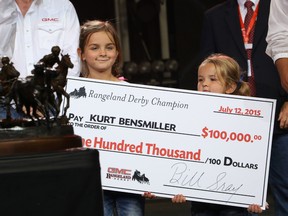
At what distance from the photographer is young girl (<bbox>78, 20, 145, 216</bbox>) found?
444 cm

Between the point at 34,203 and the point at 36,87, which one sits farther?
the point at 36,87

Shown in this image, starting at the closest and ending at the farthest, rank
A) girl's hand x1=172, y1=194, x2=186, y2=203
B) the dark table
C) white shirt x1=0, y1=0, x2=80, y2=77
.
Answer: the dark table < girl's hand x1=172, y1=194, x2=186, y2=203 < white shirt x1=0, y1=0, x2=80, y2=77

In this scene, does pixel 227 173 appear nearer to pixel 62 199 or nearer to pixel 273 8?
pixel 273 8

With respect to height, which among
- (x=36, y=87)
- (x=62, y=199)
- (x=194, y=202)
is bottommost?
(x=194, y=202)

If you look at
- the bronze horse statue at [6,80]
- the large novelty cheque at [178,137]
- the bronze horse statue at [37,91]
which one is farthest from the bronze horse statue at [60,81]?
the large novelty cheque at [178,137]

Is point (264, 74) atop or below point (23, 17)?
below

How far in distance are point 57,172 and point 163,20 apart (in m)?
7.16

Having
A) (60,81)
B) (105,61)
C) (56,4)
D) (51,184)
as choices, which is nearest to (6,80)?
(60,81)

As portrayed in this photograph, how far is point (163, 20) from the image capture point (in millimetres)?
9555

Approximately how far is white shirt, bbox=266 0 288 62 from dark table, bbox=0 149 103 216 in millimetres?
1370

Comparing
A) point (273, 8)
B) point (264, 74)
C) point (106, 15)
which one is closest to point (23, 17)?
point (264, 74)

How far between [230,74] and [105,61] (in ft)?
2.04

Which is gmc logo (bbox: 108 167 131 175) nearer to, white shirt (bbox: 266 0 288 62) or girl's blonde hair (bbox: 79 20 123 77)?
girl's blonde hair (bbox: 79 20 123 77)

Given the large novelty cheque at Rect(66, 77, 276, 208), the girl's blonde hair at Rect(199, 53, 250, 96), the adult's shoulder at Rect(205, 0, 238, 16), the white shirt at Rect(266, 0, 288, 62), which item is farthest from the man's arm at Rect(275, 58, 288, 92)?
the adult's shoulder at Rect(205, 0, 238, 16)
